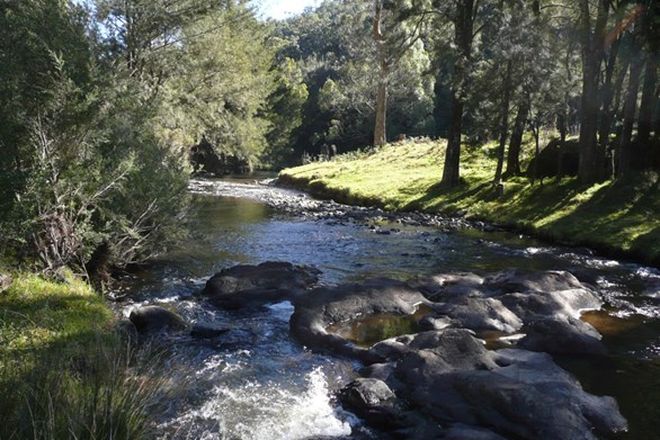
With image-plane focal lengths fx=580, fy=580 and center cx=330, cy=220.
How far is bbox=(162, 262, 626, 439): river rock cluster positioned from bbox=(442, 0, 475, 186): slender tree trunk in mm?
16710

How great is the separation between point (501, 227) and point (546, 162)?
7.24m

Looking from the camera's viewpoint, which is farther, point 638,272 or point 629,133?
point 629,133

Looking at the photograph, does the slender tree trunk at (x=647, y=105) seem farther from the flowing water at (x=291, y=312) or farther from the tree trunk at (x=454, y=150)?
the tree trunk at (x=454, y=150)

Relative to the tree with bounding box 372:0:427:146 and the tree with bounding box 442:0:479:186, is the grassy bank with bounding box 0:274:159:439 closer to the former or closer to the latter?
Result: the tree with bounding box 442:0:479:186

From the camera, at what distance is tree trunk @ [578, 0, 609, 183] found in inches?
974

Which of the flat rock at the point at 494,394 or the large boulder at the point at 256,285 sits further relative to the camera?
the large boulder at the point at 256,285

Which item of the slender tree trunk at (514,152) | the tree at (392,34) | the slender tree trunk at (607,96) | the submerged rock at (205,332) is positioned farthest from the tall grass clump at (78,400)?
the tree at (392,34)

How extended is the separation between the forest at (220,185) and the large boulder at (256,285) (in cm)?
9

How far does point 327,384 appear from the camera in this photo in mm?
8961

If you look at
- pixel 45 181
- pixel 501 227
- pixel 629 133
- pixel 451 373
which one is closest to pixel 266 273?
pixel 45 181

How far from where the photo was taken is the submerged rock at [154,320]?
10852 millimetres

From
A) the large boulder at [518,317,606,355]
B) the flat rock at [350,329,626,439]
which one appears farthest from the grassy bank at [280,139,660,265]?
the flat rock at [350,329,626,439]

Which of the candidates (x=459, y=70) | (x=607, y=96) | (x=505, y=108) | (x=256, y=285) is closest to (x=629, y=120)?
(x=607, y=96)

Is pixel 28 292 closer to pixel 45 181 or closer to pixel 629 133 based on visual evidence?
pixel 45 181
